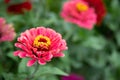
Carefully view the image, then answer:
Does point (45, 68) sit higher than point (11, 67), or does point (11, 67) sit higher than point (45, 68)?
point (11, 67)

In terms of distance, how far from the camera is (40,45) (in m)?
0.98

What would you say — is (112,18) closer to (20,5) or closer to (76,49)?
(76,49)

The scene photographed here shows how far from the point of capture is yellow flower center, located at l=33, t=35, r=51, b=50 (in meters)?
0.98

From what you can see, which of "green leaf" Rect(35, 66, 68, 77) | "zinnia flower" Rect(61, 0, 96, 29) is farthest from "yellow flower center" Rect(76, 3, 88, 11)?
"green leaf" Rect(35, 66, 68, 77)

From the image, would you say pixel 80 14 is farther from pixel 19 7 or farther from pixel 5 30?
pixel 5 30

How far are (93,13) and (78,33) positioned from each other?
27 cm

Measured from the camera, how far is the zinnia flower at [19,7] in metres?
1.71

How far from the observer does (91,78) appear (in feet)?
6.97

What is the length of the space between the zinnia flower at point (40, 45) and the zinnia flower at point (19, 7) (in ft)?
2.25

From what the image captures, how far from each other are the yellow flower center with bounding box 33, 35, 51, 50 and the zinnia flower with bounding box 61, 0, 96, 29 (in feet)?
2.28

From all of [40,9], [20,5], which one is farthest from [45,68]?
[40,9]

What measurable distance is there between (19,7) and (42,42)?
2.51 ft

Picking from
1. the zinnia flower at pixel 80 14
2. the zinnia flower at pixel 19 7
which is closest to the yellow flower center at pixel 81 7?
the zinnia flower at pixel 80 14

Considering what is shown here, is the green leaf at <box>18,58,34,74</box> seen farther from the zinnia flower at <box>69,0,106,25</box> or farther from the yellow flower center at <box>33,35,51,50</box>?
the zinnia flower at <box>69,0,106,25</box>
